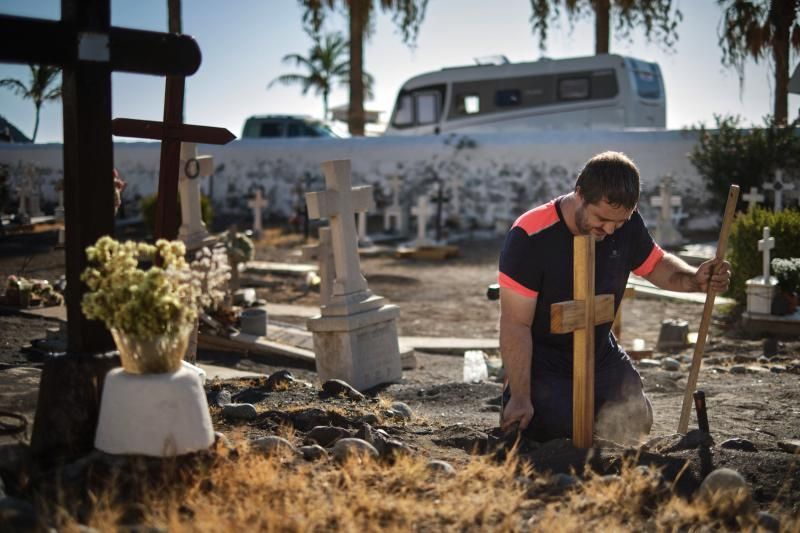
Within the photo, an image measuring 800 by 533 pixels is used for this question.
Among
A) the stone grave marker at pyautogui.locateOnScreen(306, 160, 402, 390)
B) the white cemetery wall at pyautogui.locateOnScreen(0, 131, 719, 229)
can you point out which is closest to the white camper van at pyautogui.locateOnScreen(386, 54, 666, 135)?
the white cemetery wall at pyautogui.locateOnScreen(0, 131, 719, 229)

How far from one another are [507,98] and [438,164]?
3.09 metres

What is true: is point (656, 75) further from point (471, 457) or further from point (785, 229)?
point (471, 457)

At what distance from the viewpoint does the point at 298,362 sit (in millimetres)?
8992

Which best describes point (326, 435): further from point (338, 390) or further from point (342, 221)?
point (342, 221)

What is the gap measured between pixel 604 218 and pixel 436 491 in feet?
5.36

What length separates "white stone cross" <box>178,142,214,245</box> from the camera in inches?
378

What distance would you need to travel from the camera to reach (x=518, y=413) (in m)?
4.84

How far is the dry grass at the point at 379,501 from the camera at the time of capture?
3.36m

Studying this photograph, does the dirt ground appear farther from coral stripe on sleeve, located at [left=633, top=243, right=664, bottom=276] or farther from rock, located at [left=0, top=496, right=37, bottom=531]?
rock, located at [left=0, top=496, right=37, bottom=531]

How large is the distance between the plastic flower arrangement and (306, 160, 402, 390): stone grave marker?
12.3 ft

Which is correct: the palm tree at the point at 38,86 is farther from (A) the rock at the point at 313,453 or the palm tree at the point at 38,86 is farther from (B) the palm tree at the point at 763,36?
(B) the palm tree at the point at 763,36

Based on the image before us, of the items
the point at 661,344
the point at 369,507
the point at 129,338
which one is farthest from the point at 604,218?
the point at 661,344

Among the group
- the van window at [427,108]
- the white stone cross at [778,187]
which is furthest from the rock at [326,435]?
the van window at [427,108]

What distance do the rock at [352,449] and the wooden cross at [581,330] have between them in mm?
1061
